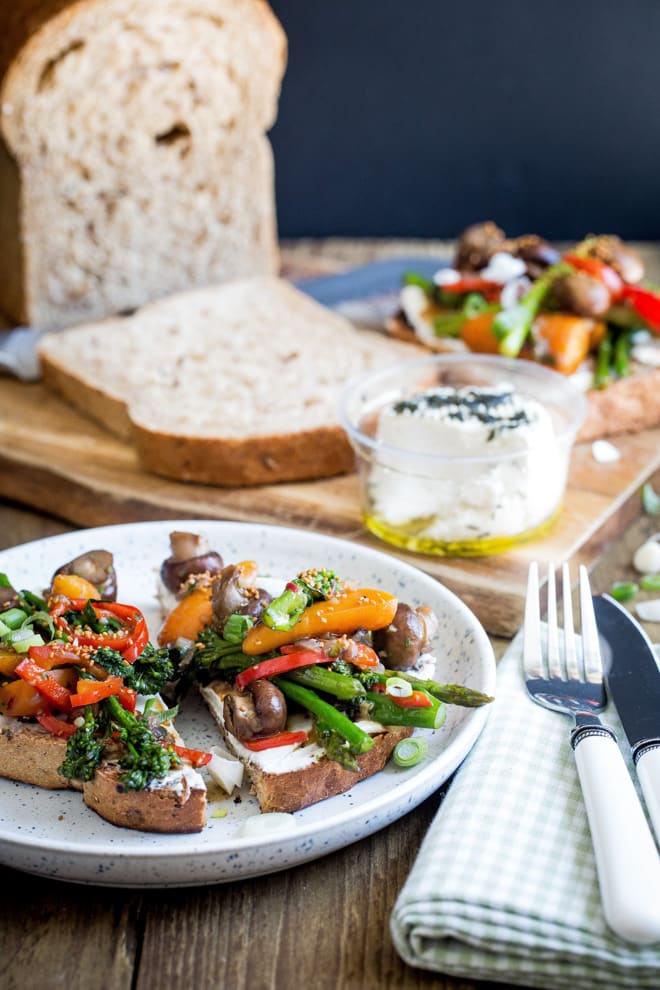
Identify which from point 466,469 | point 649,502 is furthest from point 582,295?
point 466,469

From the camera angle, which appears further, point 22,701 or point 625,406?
point 625,406

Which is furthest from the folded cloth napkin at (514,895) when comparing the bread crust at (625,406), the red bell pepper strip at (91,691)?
the bread crust at (625,406)

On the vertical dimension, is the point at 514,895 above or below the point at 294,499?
above

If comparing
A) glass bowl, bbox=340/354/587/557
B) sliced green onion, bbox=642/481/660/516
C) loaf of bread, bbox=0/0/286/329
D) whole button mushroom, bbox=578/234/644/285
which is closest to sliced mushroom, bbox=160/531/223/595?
glass bowl, bbox=340/354/587/557

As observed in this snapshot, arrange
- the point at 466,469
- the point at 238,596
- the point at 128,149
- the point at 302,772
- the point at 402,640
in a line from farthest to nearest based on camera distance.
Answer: the point at 128,149
the point at 466,469
the point at 238,596
the point at 402,640
the point at 302,772

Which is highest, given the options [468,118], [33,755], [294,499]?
[468,118]

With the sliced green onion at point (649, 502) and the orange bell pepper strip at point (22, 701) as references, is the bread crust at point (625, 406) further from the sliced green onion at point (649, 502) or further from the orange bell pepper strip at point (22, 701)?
the orange bell pepper strip at point (22, 701)

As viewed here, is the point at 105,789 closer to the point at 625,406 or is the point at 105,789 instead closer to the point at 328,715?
the point at 328,715
